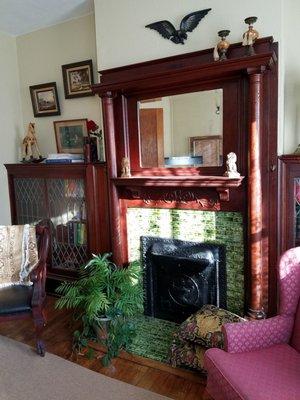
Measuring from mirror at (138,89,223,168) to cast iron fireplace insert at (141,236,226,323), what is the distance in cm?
63

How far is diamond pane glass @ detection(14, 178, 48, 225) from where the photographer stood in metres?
3.08

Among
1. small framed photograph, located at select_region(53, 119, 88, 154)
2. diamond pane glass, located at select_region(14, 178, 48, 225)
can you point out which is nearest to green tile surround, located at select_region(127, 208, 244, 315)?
small framed photograph, located at select_region(53, 119, 88, 154)

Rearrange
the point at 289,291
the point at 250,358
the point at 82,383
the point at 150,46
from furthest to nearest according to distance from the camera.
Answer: the point at 150,46
the point at 82,383
the point at 289,291
the point at 250,358

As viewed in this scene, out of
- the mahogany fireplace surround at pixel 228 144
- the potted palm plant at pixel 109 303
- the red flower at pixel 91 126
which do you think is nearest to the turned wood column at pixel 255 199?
the mahogany fireplace surround at pixel 228 144

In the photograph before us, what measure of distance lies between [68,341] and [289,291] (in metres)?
1.64

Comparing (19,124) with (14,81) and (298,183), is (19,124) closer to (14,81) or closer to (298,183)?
(14,81)

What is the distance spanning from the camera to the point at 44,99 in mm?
3131

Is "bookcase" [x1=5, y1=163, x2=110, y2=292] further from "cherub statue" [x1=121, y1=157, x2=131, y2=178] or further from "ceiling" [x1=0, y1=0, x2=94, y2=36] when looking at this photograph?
"ceiling" [x1=0, y1=0, x2=94, y2=36]

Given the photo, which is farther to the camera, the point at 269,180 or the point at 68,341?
the point at 68,341

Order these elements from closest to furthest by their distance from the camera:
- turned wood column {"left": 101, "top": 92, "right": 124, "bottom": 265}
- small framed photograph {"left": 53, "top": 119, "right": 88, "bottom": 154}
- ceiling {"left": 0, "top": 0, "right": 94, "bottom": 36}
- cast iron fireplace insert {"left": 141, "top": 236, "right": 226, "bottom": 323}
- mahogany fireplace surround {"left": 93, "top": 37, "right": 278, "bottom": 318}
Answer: mahogany fireplace surround {"left": 93, "top": 37, "right": 278, "bottom": 318}
cast iron fireplace insert {"left": 141, "top": 236, "right": 226, "bottom": 323}
turned wood column {"left": 101, "top": 92, "right": 124, "bottom": 265}
ceiling {"left": 0, "top": 0, "right": 94, "bottom": 36}
small framed photograph {"left": 53, "top": 119, "right": 88, "bottom": 154}

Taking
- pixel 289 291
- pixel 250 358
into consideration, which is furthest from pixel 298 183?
pixel 250 358

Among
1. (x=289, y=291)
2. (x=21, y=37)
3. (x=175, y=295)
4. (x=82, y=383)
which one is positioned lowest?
(x=82, y=383)

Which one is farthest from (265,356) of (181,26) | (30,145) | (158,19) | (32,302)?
(30,145)

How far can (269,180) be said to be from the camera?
6.73 ft
